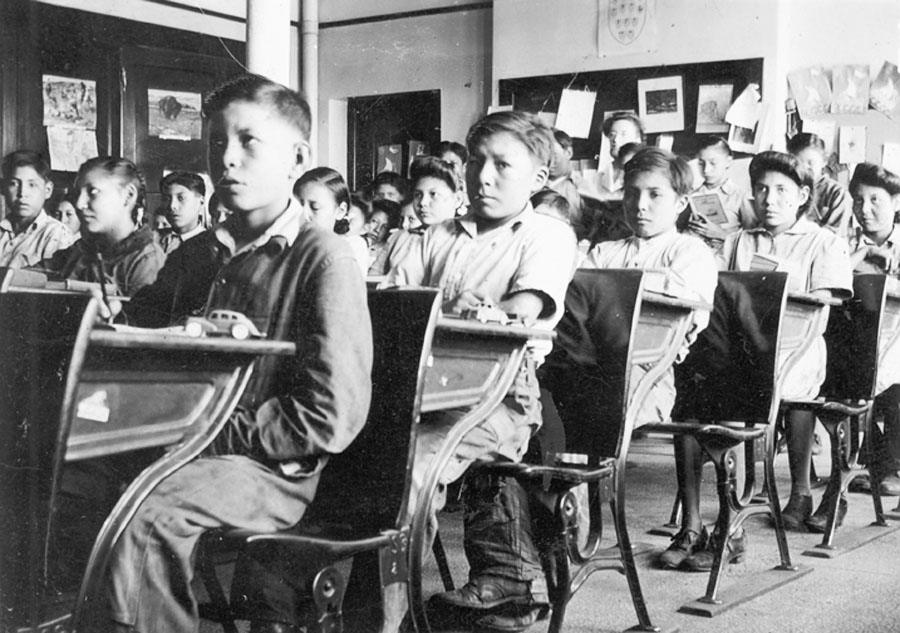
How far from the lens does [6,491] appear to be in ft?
3.59

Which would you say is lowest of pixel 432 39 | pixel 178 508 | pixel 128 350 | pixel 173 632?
pixel 173 632

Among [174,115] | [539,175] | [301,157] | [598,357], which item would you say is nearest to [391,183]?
[174,115]

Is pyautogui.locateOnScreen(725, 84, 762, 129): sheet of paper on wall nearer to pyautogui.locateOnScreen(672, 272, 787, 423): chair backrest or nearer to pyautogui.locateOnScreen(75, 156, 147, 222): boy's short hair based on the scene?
pyautogui.locateOnScreen(672, 272, 787, 423): chair backrest

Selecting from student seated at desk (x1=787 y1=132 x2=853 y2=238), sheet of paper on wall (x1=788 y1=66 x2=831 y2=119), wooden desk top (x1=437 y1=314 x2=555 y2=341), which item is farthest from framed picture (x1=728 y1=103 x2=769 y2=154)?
wooden desk top (x1=437 y1=314 x2=555 y2=341)

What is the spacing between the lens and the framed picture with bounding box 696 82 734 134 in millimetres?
5709

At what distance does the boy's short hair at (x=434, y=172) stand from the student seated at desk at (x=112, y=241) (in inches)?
49.9

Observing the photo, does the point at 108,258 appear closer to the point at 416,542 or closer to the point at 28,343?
the point at 416,542

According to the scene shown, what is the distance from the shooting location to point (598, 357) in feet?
7.24

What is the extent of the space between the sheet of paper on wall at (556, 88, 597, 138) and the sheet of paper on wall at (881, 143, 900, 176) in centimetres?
160

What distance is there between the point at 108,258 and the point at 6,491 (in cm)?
194

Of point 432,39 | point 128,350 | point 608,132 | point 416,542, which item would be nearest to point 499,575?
point 416,542

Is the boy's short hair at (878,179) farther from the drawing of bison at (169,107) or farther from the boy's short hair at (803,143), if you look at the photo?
the drawing of bison at (169,107)

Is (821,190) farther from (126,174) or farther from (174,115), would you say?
(174,115)

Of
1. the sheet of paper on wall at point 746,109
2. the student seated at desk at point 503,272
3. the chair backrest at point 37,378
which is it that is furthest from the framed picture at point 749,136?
the chair backrest at point 37,378
